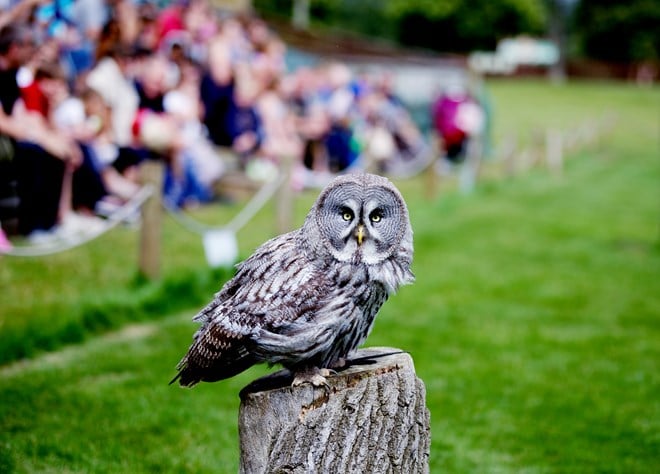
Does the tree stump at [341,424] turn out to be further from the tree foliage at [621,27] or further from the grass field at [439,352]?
the tree foliage at [621,27]

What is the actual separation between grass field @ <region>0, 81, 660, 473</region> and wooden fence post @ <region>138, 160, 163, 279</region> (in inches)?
7.2

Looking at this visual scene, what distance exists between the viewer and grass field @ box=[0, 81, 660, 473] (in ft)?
18.5

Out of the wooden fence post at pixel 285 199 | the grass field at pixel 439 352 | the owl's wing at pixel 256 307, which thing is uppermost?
the owl's wing at pixel 256 307

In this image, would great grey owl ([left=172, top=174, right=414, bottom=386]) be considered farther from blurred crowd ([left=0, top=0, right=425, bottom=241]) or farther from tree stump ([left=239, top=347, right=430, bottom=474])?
blurred crowd ([left=0, top=0, right=425, bottom=241])

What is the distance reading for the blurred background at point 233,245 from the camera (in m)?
5.99

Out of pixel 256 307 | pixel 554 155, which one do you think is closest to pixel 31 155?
pixel 256 307

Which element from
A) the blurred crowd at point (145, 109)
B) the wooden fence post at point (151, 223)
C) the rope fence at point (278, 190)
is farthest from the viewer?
the blurred crowd at point (145, 109)

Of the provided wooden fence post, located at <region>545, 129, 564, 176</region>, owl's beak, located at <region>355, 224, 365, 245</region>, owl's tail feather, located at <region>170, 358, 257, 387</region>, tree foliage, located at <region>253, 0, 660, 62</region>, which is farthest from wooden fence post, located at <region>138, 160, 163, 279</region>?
tree foliage, located at <region>253, 0, 660, 62</region>

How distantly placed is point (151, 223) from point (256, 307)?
4.94 m

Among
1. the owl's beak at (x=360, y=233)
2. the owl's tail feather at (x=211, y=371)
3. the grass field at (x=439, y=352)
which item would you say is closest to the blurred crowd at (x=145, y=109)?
the grass field at (x=439, y=352)

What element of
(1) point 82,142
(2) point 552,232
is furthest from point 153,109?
(2) point 552,232

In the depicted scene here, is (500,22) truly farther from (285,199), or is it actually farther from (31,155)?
(31,155)

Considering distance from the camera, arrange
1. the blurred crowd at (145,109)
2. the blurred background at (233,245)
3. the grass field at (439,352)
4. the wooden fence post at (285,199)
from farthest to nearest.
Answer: the wooden fence post at (285,199)
the blurred crowd at (145,109)
the blurred background at (233,245)
the grass field at (439,352)

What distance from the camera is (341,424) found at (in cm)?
366
